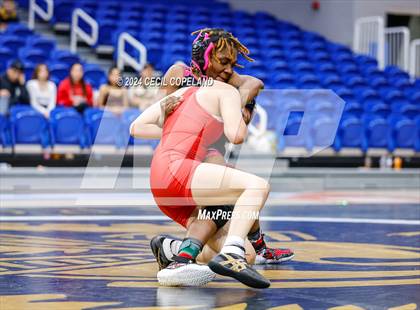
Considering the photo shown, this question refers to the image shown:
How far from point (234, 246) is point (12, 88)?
8794 mm

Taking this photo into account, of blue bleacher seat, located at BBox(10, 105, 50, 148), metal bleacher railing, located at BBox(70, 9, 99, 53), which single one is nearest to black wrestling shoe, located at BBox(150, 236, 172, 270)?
blue bleacher seat, located at BBox(10, 105, 50, 148)

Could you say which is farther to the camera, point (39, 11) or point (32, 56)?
point (39, 11)

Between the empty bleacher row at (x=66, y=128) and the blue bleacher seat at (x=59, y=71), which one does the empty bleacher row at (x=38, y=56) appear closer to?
the blue bleacher seat at (x=59, y=71)

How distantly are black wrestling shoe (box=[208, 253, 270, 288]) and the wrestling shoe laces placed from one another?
106cm

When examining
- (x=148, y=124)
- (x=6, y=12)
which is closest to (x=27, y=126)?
(x=6, y=12)

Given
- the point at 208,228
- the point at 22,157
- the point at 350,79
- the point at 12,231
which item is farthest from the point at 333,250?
the point at 350,79

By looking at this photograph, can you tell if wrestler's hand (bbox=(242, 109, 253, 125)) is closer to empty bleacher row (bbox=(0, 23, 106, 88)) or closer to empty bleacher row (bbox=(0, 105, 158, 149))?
empty bleacher row (bbox=(0, 105, 158, 149))

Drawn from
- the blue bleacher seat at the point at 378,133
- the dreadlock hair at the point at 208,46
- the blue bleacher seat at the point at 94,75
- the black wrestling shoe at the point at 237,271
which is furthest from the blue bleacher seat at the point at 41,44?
the black wrestling shoe at the point at 237,271

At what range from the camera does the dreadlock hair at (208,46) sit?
488 cm

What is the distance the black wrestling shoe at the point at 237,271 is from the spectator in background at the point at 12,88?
8.68m

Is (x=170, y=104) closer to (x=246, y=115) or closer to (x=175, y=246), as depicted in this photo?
(x=246, y=115)

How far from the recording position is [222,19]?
20.0 meters

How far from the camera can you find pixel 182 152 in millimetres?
4863

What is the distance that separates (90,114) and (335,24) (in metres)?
10.6
